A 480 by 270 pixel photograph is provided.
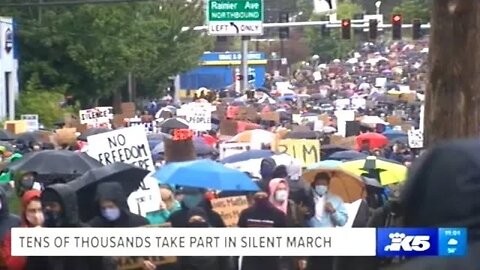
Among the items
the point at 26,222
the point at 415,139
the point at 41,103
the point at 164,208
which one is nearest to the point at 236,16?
the point at 415,139

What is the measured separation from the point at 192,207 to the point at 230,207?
1.56ft

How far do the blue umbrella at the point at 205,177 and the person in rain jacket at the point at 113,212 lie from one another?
1.59 meters

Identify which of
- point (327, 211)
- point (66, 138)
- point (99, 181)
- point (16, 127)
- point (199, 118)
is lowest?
point (16, 127)

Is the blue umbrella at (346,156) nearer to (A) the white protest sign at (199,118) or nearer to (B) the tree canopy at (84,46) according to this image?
(A) the white protest sign at (199,118)

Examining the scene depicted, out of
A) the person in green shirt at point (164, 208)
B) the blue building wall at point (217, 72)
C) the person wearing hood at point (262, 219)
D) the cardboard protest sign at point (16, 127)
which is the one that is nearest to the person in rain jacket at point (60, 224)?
the person in green shirt at point (164, 208)

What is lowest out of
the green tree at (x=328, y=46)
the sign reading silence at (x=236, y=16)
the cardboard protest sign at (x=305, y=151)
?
the green tree at (x=328, y=46)

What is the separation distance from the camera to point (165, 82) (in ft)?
190

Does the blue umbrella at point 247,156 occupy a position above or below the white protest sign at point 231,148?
above

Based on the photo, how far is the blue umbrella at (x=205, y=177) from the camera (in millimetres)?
11734

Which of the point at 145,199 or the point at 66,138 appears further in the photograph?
the point at 66,138

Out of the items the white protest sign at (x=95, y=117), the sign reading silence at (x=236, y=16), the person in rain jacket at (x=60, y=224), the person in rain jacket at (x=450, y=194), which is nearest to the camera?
the person in rain jacket at (x=450, y=194)

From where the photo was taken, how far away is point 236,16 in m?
30.8

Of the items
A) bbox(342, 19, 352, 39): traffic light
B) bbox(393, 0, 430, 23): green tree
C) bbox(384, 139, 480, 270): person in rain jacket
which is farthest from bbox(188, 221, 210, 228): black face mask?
bbox(393, 0, 430, 23): green tree

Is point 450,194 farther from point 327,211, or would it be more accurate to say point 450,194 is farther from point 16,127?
point 16,127
